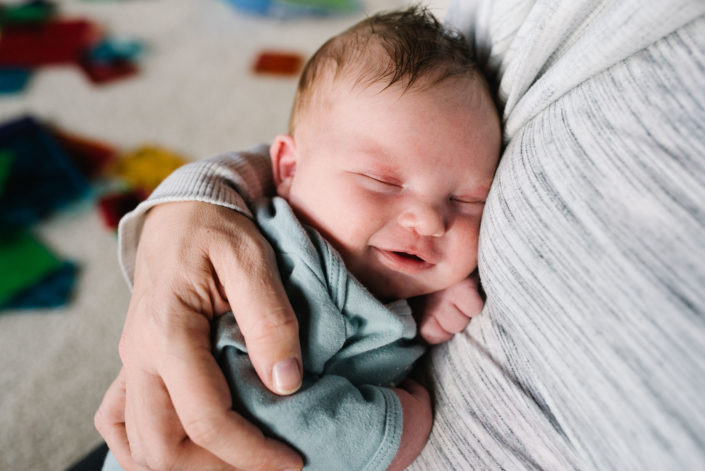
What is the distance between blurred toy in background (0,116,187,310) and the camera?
47.4 inches

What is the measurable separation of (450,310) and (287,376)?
0.24 metres

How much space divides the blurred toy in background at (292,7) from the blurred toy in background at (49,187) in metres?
0.95

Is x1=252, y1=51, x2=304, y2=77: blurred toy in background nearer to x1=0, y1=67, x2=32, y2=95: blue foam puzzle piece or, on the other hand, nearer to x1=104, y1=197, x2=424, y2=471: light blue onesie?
x1=0, y1=67, x2=32, y2=95: blue foam puzzle piece

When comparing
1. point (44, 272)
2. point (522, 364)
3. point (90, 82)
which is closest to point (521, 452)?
point (522, 364)

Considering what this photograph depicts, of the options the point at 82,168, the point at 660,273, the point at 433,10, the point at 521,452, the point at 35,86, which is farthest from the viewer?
the point at 35,86

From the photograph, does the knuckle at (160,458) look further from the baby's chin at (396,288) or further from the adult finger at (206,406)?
the baby's chin at (396,288)

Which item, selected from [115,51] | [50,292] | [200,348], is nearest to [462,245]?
[200,348]

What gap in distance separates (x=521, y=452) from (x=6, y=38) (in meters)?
2.29

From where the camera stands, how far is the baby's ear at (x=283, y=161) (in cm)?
73

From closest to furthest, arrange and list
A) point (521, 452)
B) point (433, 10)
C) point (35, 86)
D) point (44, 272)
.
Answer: point (521, 452)
point (433, 10)
point (44, 272)
point (35, 86)

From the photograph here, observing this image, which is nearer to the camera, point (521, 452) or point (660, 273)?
point (660, 273)

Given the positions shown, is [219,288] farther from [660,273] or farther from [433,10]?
[433,10]

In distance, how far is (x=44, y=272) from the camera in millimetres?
1227

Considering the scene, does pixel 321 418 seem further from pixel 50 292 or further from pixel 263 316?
pixel 50 292
